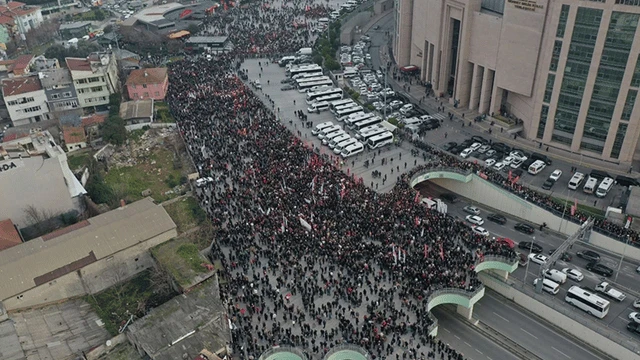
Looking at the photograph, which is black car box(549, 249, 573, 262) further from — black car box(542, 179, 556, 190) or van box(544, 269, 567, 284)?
black car box(542, 179, 556, 190)

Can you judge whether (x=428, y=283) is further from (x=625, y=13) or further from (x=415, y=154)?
(x=625, y=13)

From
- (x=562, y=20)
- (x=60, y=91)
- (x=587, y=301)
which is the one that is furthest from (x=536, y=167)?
(x=60, y=91)

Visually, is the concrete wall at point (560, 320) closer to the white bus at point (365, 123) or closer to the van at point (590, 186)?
the van at point (590, 186)

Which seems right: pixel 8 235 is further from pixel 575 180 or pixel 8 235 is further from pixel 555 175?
pixel 575 180

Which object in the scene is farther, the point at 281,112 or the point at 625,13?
the point at 281,112

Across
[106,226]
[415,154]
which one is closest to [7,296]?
[106,226]

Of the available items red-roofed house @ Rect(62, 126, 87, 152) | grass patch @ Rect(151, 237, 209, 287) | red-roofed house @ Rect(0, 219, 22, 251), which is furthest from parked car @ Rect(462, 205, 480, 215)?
red-roofed house @ Rect(62, 126, 87, 152)
